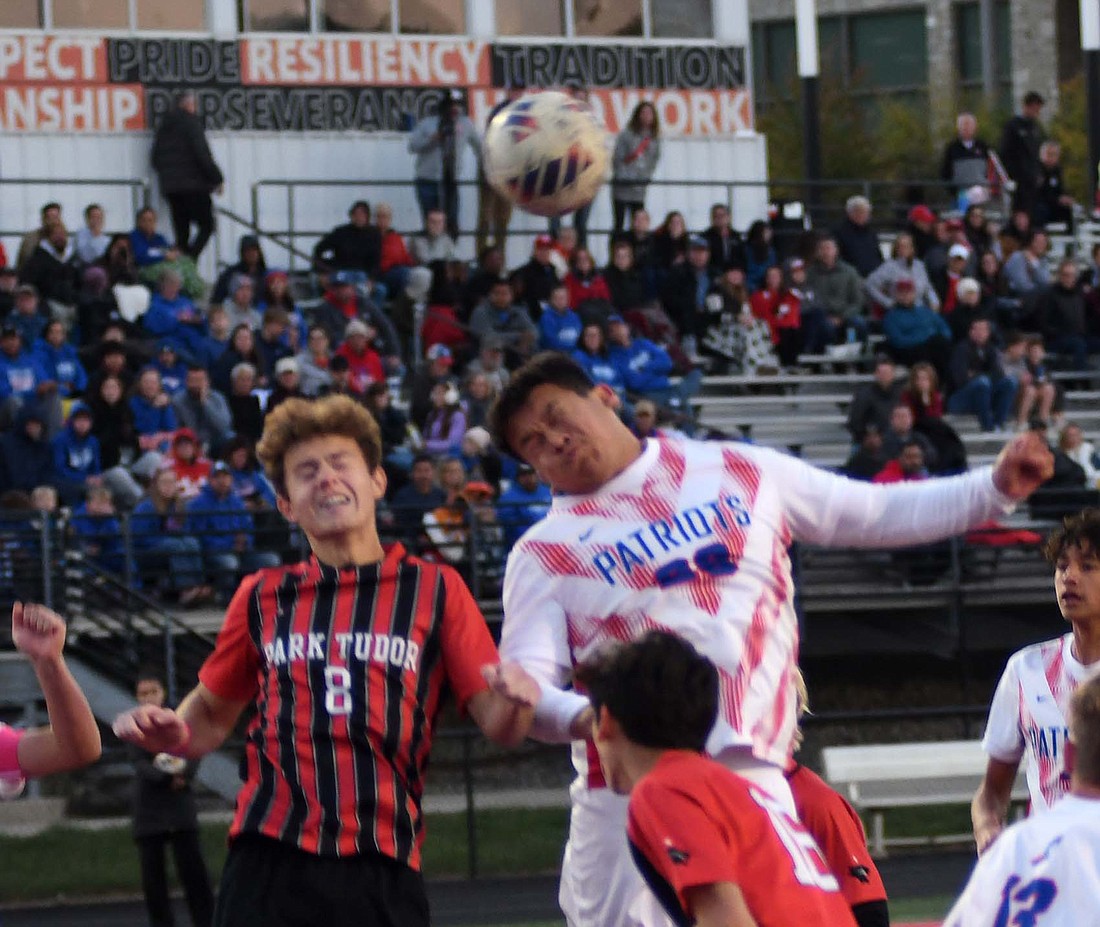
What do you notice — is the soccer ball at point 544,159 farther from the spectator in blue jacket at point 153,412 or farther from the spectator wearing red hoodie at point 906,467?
the spectator wearing red hoodie at point 906,467

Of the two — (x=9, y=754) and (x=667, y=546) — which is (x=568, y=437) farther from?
(x=9, y=754)

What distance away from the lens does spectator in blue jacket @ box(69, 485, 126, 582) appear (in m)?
15.5

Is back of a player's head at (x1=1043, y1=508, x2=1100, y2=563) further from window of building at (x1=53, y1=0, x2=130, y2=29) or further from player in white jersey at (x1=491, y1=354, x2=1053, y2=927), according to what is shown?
window of building at (x1=53, y1=0, x2=130, y2=29)

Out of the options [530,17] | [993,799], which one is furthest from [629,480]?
[530,17]

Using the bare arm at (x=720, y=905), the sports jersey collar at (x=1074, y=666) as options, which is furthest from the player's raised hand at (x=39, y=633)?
the sports jersey collar at (x=1074, y=666)

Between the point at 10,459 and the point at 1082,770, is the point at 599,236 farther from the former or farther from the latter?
the point at 1082,770

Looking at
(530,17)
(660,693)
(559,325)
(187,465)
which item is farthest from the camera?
(530,17)

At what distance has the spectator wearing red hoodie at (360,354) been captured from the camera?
18.6 meters

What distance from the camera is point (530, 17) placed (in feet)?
85.0

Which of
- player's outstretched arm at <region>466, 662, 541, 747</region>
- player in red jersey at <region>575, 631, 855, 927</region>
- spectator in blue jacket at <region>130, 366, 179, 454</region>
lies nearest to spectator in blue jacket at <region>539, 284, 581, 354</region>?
spectator in blue jacket at <region>130, 366, 179, 454</region>

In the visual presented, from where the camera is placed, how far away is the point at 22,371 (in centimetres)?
1712

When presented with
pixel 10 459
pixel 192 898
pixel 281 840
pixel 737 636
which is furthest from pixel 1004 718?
pixel 10 459

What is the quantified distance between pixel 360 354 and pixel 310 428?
13.4 metres

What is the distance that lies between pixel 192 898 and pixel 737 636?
5.96 m
